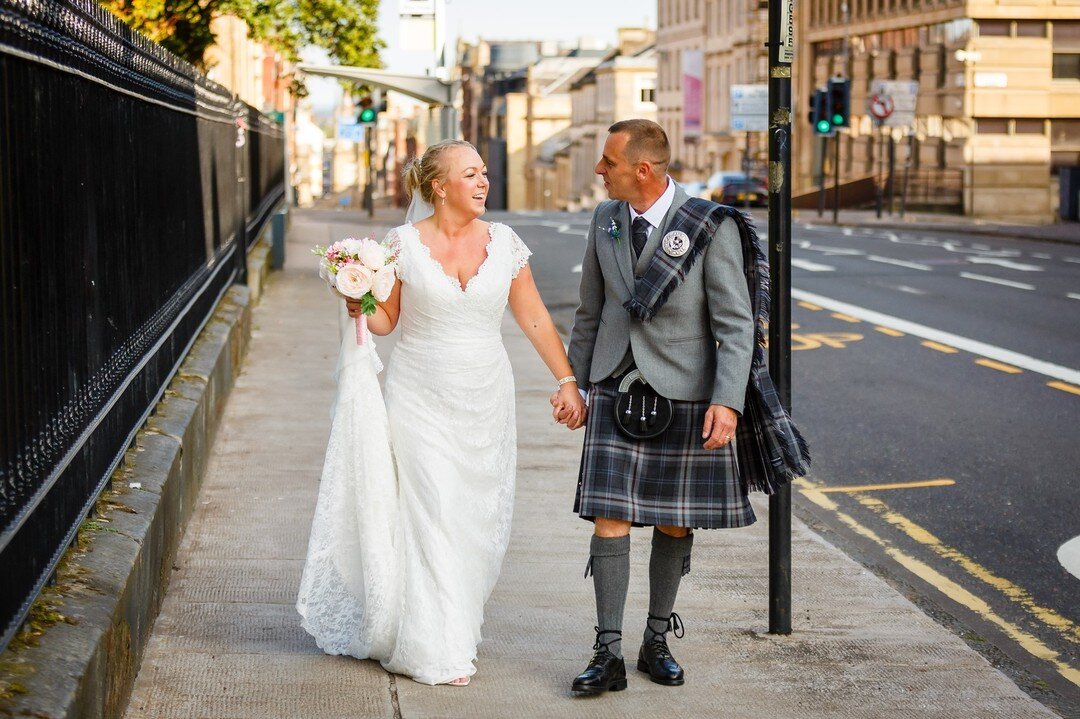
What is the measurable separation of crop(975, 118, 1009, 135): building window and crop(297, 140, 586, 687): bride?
176 ft

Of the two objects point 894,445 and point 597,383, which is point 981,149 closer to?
point 894,445

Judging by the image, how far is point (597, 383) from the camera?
529 centimetres

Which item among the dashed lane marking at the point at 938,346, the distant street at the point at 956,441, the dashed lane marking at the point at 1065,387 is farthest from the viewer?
the dashed lane marking at the point at 938,346

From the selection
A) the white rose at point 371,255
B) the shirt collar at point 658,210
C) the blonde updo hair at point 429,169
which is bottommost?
the white rose at point 371,255

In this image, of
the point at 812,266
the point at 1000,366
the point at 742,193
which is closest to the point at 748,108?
the point at 742,193

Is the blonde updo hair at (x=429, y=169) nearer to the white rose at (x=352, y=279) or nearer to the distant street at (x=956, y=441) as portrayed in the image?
the white rose at (x=352, y=279)

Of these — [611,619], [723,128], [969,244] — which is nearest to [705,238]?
[611,619]

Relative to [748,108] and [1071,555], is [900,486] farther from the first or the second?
[748,108]

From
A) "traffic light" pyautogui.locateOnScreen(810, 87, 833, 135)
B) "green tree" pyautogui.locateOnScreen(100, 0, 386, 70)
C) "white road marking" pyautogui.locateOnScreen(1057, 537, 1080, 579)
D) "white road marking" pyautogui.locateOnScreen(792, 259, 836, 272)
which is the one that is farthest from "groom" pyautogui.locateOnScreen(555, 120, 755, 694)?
"traffic light" pyautogui.locateOnScreen(810, 87, 833, 135)

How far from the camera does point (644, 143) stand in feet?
16.6

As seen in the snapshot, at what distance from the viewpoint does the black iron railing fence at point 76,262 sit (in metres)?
4.11

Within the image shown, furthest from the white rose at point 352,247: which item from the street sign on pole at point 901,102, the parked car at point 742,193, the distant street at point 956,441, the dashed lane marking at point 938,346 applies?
the parked car at point 742,193

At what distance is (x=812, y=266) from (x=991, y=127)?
3283 cm

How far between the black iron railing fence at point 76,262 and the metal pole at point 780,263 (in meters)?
2.42
